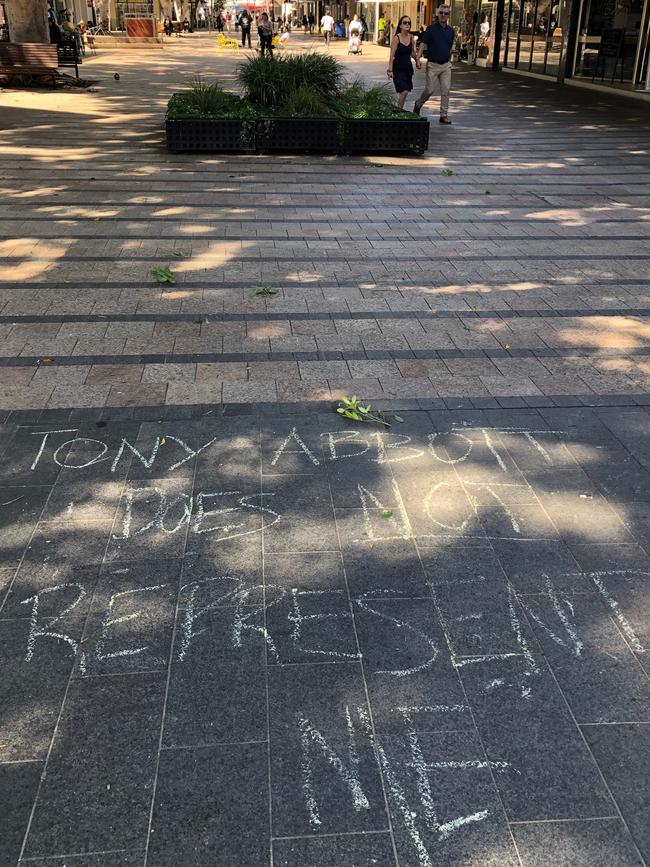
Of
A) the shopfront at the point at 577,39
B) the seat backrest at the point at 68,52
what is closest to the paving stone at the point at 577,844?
the shopfront at the point at 577,39

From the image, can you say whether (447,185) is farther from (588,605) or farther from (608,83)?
(608,83)

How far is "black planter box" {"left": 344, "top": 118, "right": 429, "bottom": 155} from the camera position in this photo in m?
14.0

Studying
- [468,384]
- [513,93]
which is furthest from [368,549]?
[513,93]

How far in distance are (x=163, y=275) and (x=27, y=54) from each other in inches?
715

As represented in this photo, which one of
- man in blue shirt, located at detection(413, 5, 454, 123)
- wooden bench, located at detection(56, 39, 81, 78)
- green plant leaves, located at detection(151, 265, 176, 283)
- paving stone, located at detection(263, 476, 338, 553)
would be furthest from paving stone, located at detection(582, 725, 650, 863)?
wooden bench, located at detection(56, 39, 81, 78)

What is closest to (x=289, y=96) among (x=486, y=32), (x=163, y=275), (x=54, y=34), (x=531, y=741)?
(x=163, y=275)

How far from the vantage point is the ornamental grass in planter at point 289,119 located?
13.8 meters

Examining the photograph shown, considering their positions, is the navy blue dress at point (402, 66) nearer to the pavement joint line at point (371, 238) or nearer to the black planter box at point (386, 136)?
the black planter box at point (386, 136)

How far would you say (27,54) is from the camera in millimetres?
22312

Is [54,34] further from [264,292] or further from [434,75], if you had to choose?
[264,292]

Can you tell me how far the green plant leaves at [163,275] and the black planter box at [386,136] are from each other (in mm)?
7116

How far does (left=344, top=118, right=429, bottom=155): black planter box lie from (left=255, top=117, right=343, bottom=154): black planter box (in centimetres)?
24

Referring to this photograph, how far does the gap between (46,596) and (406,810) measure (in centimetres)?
190

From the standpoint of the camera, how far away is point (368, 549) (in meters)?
4.07
